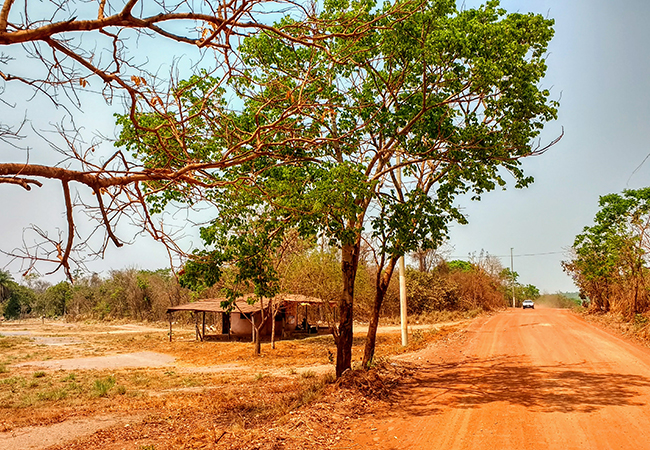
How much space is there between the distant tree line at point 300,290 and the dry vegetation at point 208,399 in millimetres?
2696

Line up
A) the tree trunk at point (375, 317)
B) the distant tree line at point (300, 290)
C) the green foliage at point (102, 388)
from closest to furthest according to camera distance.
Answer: the tree trunk at point (375, 317), the green foliage at point (102, 388), the distant tree line at point (300, 290)

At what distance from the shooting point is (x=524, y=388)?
31.0 ft

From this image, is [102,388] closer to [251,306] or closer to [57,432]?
[57,432]

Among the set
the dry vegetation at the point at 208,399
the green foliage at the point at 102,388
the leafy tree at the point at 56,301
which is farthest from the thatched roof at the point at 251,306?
the leafy tree at the point at 56,301

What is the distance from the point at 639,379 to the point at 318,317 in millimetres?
32861

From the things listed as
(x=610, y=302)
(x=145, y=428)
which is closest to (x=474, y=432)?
(x=145, y=428)

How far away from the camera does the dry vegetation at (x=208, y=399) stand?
24.8ft

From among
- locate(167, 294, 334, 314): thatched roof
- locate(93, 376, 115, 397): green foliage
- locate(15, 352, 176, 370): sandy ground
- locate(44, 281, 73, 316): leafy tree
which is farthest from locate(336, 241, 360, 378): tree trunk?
locate(44, 281, 73, 316): leafy tree

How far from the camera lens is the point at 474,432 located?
6.84m

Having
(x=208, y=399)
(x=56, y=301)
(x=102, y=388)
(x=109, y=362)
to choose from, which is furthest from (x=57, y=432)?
(x=56, y=301)

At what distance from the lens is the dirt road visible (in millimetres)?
6484

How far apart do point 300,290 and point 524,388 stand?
61.0 ft

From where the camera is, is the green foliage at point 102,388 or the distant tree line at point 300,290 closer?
the green foliage at point 102,388

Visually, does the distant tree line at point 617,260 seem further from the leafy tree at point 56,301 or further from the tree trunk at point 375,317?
the leafy tree at point 56,301
